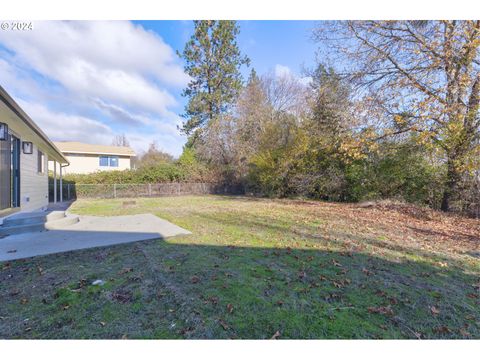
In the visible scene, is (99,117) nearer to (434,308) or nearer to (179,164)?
(179,164)

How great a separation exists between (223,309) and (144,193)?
1643 cm

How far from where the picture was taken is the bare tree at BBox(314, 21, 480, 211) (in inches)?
287

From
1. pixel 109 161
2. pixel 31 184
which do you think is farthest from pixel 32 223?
pixel 109 161

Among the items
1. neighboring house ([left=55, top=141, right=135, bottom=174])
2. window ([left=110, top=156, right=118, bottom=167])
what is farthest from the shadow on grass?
window ([left=110, top=156, right=118, bottom=167])

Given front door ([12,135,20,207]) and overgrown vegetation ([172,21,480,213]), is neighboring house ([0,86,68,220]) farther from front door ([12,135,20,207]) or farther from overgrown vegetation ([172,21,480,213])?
overgrown vegetation ([172,21,480,213])

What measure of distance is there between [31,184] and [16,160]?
1.81 metres

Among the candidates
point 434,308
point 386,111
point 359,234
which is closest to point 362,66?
point 386,111

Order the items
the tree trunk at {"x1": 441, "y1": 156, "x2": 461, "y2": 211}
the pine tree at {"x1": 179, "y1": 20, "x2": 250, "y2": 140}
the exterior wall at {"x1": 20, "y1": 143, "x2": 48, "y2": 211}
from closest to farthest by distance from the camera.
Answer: the exterior wall at {"x1": 20, "y1": 143, "x2": 48, "y2": 211}, the tree trunk at {"x1": 441, "y1": 156, "x2": 461, "y2": 211}, the pine tree at {"x1": 179, "y1": 20, "x2": 250, "y2": 140}

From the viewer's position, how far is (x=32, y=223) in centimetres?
547

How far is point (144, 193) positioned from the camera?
56.4ft

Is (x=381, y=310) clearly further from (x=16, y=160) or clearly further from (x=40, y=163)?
(x=40, y=163)

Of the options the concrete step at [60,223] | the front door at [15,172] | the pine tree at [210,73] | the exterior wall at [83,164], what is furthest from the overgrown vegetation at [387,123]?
the exterior wall at [83,164]

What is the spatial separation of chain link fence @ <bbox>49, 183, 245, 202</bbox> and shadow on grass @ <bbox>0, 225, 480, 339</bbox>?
13.8 metres
